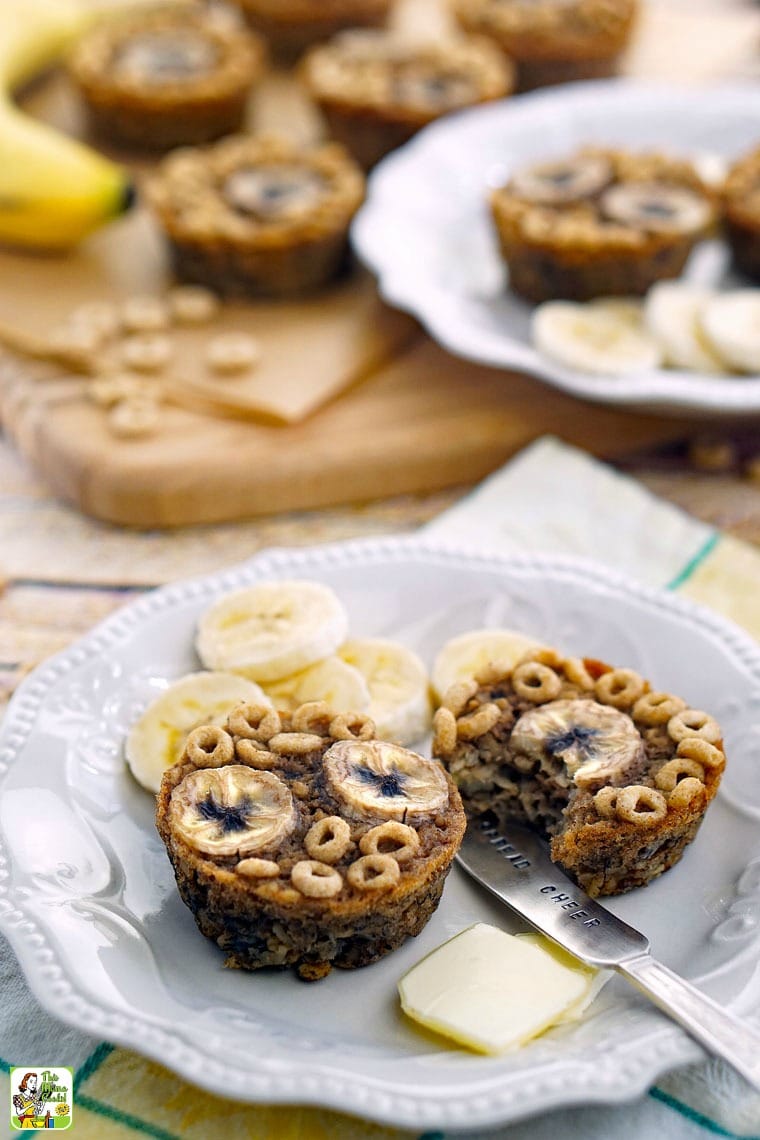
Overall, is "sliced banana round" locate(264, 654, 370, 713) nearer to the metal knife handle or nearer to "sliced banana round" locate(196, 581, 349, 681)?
"sliced banana round" locate(196, 581, 349, 681)

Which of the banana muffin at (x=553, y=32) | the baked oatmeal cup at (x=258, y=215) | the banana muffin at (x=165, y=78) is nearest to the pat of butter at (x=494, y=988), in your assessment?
the baked oatmeal cup at (x=258, y=215)

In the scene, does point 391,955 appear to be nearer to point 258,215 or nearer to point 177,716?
point 177,716

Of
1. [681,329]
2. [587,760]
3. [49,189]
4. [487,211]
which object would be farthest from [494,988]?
[49,189]

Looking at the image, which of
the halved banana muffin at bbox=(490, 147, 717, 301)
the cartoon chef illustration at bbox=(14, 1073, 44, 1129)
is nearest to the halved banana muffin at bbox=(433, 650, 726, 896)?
the cartoon chef illustration at bbox=(14, 1073, 44, 1129)

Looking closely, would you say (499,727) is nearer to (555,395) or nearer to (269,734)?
(269,734)

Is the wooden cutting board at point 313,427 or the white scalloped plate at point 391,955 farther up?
the white scalloped plate at point 391,955

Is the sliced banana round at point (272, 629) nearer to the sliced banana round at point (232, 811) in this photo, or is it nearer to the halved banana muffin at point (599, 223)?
the sliced banana round at point (232, 811)

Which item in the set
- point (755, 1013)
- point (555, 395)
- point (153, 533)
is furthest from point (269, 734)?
point (555, 395)
